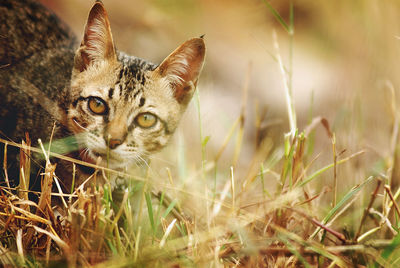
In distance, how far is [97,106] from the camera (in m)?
1.13

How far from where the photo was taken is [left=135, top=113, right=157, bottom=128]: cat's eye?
118 centimetres

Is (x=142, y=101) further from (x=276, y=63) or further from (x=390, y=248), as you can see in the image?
(x=276, y=63)

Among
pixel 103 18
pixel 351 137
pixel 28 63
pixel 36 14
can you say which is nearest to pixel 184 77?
pixel 103 18

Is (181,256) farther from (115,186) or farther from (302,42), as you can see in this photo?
(302,42)

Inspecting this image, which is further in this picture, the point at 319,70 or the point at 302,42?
the point at 302,42

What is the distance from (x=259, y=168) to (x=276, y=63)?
1.33 meters

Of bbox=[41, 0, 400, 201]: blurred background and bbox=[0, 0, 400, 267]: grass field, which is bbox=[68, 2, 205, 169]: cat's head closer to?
bbox=[0, 0, 400, 267]: grass field

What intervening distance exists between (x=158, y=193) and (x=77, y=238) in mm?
421

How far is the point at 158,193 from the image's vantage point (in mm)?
1266

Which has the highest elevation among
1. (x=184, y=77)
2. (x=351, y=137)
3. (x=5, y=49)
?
(x=5, y=49)

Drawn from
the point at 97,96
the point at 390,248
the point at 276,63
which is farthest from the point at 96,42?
the point at 276,63

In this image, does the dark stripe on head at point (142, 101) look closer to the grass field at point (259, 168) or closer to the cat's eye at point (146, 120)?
the cat's eye at point (146, 120)

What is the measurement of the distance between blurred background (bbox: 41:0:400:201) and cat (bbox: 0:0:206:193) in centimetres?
39

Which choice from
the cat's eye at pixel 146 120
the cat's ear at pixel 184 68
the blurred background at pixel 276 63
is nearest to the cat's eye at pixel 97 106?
the cat's eye at pixel 146 120
